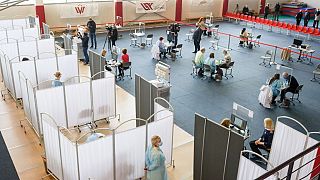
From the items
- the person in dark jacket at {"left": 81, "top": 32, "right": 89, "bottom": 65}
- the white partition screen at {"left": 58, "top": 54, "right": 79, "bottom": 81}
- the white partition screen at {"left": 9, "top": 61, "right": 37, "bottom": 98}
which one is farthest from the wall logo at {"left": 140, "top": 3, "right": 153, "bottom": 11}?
the white partition screen at {"left": 9, "top": 61, "right": 37, "bottom": 98}

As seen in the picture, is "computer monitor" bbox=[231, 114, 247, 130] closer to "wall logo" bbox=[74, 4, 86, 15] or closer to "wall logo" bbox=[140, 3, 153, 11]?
"wall logo" bbox=[74, 4, 86, 15]

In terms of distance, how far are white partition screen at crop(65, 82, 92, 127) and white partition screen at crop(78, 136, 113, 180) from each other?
315 cm

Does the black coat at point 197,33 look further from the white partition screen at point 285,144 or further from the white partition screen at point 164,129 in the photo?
the white partition screen at point 285,144

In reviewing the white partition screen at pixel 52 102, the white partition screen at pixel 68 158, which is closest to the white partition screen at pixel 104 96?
the white partition screen at pixel 52 102

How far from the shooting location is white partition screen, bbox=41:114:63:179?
23.4 ft

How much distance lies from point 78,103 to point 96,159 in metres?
3.28

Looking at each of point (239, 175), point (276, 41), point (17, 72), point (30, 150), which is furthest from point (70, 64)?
point (276, 41)

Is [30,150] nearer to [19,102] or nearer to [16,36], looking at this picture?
[19,102]

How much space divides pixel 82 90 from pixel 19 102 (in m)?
3.63

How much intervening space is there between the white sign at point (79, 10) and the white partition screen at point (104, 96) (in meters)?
13.6

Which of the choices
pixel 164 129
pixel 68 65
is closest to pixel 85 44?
pixel 68 65

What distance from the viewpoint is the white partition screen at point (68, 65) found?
470 inches

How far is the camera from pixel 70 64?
→ 1224cm

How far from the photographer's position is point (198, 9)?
28188mm
